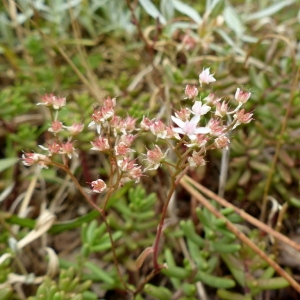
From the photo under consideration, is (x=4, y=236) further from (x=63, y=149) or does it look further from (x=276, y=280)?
(x=276, y=280)

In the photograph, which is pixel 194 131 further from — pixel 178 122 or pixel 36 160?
pixel 36 160

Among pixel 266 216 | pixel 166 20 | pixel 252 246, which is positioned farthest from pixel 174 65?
pixel 252 246

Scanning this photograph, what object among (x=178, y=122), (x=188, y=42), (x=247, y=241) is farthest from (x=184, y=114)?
(x=188, y=42)

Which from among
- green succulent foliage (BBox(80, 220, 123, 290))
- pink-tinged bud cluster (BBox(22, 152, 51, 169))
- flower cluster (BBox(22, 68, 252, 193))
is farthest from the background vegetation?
pink-tinged bud cluster (BBox(22, 152, 51, 169))

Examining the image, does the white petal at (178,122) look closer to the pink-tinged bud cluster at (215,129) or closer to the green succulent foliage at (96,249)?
the pink-tinged bud cluster at (215,129)

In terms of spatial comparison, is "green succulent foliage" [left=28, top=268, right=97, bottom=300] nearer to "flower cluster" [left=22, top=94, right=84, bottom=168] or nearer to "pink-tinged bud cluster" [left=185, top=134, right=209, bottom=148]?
"flower cluster" [left=22, top=94, right=84, bottom=168]

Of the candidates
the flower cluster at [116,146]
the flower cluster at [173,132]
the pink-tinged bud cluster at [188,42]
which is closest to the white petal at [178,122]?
the flower cluster at [173,132]

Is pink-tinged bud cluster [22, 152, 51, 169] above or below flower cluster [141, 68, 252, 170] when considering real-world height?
above
